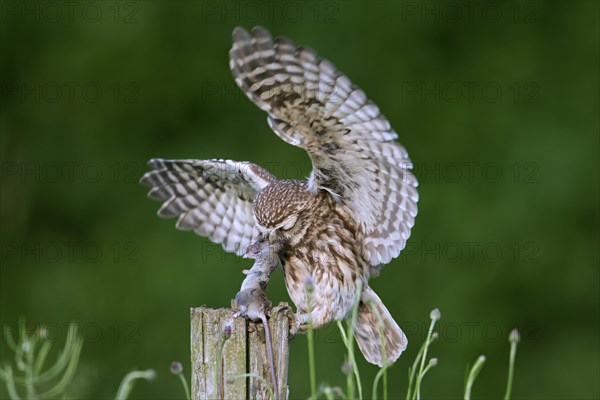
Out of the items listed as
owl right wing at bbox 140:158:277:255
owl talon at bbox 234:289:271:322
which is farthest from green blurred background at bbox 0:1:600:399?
owl talon at bbox 234:289:271:322

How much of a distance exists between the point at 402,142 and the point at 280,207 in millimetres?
4064

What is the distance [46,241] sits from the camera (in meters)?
8.53

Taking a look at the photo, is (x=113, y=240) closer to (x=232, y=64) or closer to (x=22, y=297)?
(x=22, y=297)

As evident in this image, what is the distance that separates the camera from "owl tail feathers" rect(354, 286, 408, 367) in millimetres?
4500

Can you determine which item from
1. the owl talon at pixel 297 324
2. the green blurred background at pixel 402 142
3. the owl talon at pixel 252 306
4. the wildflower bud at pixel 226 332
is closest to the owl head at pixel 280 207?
the owl talon at pixel 297 324

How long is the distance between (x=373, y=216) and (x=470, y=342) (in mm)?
3970

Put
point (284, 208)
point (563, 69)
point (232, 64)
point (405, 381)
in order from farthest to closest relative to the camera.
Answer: point (563, 69) → point (405, 381) → point (284, 208) → point (232, 64)

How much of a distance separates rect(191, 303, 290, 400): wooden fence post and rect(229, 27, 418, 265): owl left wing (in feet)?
3.06

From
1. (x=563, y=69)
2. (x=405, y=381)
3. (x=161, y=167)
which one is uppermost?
(x=563, y=69)

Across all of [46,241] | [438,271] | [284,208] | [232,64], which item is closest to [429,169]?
[438,271]

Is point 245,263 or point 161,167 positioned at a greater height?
point 161,167

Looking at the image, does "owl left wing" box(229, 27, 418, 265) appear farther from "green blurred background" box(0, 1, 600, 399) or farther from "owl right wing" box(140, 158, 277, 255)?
"green blurred background" box(0, 1, 600, 399)

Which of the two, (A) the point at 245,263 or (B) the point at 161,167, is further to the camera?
(A) the point at 245,263

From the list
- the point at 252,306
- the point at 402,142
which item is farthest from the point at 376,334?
the point at 402,142
